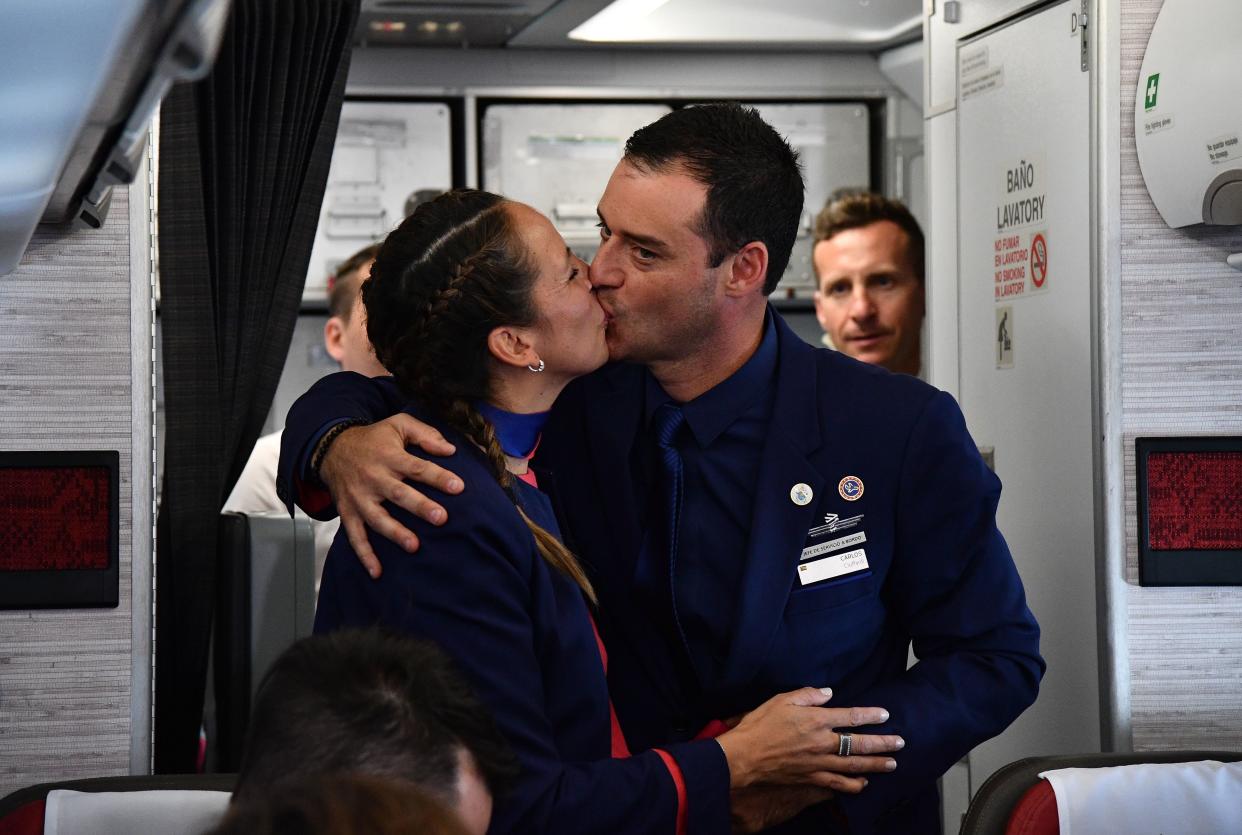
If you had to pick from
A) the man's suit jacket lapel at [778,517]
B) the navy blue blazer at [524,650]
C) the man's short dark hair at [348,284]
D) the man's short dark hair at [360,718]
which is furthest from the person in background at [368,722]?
the man's short dark hair at [348,284]

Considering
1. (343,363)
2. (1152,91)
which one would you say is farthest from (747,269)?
(343,363)

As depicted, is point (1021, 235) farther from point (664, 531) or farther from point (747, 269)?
point (664, 531)

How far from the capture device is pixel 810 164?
241 inches

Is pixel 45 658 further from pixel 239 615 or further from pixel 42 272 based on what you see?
pixel 42 272

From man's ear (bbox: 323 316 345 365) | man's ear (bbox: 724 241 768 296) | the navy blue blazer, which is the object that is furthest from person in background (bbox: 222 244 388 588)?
the navy blue blazer

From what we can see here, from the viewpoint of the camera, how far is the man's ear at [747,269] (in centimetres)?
221

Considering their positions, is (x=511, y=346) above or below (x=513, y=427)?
above

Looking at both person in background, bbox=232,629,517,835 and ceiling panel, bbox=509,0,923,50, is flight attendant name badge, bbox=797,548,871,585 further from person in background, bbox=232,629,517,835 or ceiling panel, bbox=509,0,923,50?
ceiling panel, bbox=509,0,923,50

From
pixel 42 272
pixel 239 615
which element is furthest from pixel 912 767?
pixel 42 272

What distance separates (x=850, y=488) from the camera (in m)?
2.12

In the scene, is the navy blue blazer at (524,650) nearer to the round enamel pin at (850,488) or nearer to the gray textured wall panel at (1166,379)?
the round enamel pin at (850,488)

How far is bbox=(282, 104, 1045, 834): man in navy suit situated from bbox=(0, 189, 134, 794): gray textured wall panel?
505 mm

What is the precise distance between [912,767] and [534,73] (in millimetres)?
4433

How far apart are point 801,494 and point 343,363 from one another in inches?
108
